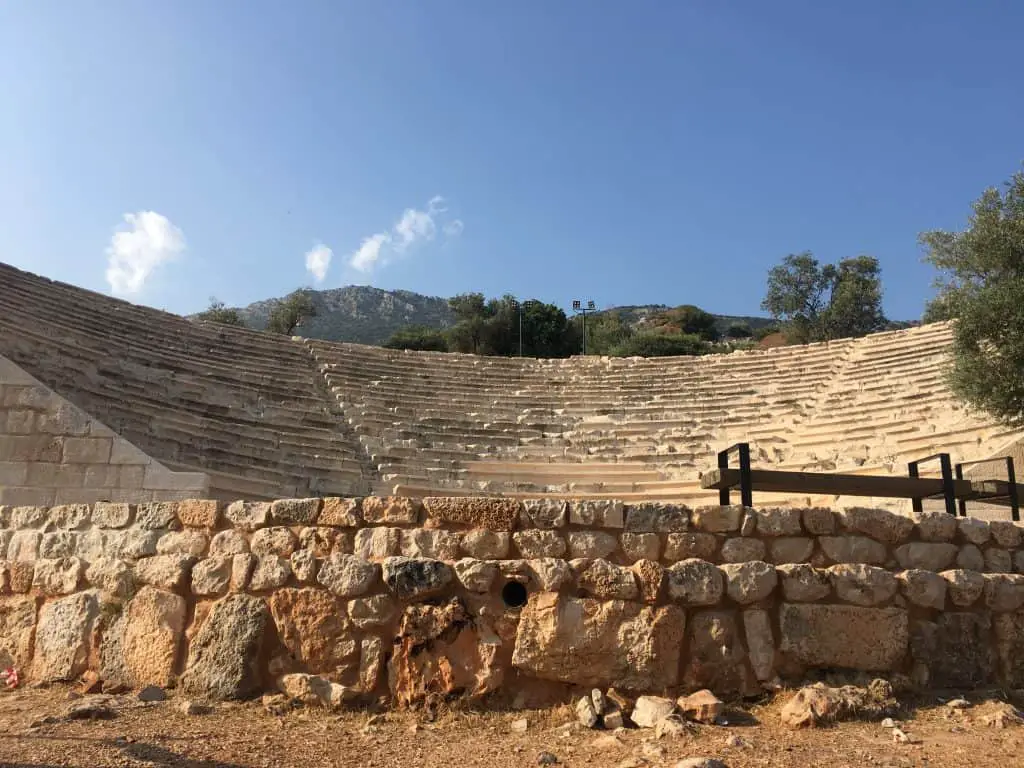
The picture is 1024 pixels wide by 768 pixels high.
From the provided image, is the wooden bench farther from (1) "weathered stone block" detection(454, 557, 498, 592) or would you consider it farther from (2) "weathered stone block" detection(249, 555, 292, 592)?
(2) "weathered stone block" detection(249, 555, 292, 592)

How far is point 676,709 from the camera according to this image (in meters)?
3.13

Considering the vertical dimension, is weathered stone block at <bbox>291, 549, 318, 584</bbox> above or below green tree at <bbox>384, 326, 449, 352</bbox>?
below

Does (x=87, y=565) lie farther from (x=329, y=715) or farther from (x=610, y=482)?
(x=610, y=482)

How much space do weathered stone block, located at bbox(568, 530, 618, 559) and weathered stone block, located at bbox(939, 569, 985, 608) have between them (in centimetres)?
162

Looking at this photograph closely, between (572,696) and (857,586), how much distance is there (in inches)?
54.2

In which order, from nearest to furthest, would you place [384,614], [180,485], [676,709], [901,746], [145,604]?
1. [901,746]
2. [676,709]
3. [384,614]
4. [145,604]
5. [180,485]

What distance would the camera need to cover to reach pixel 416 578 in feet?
10.9

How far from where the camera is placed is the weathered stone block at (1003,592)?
3.66 metres

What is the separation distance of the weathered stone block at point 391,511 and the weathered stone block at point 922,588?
7.10 feet

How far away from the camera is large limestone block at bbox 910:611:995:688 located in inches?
137

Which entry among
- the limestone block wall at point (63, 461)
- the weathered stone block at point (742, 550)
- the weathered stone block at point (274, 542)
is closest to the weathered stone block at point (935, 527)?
the weathered stone block at point (742, 550)

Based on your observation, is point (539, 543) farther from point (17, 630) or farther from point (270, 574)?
point (17, 630)

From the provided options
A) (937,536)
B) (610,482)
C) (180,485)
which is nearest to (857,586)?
(937,536)

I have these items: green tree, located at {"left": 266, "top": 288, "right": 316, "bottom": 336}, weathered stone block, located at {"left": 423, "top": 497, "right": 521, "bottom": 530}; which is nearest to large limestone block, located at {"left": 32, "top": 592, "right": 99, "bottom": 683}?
weathered stone block, located at {"left": 423, "top": 497, "right": 521, "bottom": 530}
